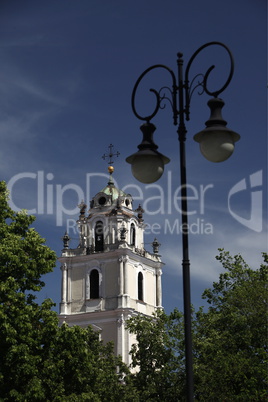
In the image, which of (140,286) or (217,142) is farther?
(140,286)

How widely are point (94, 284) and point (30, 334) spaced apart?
37522mm

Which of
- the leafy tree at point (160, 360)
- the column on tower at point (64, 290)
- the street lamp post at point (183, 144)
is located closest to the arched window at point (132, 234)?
the column on tower at point (64, 290)

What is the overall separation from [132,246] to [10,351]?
130 feet

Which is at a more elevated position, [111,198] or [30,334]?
[111,198]

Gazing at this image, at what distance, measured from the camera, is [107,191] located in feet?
228

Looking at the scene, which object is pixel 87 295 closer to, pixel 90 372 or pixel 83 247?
pixel 83 247

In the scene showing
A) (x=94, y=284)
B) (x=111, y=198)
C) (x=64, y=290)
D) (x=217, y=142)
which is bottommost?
(x=217, y=142)

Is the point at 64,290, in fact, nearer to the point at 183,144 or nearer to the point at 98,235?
the point at 98,235

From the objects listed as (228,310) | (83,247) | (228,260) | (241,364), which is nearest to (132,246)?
(83,247)

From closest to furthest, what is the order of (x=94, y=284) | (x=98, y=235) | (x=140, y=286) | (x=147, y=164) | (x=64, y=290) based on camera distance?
(x=147, y=164)
(x=94, y=284)
(x=64, y=290)
(x=140, y=286)
(x=98, y=235)

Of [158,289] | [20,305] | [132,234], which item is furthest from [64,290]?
[20,305]

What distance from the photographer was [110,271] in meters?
64.6

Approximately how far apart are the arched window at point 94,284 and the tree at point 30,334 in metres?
32.7

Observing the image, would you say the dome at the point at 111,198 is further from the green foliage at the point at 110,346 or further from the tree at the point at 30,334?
the tree at the point at 30,334
